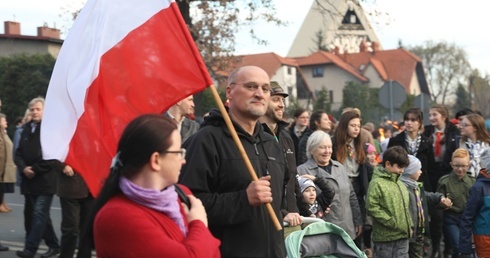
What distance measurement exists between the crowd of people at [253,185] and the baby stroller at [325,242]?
139mm

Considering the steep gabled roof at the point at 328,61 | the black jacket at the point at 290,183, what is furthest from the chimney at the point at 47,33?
the black jacket at the point at 290,183

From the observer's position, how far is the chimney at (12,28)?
48.3 m

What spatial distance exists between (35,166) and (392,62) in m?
81.3

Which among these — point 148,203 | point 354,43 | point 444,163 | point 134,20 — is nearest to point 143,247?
point 148,203

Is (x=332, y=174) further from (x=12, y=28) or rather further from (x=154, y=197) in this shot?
(x=12, y=28)

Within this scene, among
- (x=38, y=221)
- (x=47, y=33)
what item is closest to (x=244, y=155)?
(x=38, y=221)

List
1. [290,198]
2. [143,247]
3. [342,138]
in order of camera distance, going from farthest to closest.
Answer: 1. [342,138]
2. [290,198]
3. [143,247]

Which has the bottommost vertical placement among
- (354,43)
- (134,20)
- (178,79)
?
(178,79)

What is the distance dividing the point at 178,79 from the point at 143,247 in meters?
1.75

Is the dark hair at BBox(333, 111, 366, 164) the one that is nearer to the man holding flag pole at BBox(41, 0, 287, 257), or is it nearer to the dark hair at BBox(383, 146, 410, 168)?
the dark hair at BBox(383, 146, 410, 168)

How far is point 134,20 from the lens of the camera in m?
4.80

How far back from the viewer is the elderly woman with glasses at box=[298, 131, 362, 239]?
318 inches

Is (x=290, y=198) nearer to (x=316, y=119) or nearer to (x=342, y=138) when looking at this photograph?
(x=342, y=138)

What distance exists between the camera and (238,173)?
15.4 feet
